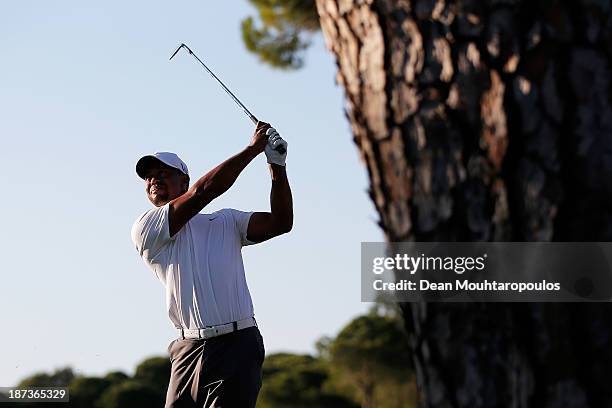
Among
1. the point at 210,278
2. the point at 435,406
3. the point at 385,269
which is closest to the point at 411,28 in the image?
the point at 385,269

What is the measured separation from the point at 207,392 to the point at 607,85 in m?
3.66

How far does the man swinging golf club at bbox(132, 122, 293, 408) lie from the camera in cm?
562

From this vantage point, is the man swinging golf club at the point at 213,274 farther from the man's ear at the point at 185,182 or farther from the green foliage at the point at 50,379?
the green foliage at the point at 50,379

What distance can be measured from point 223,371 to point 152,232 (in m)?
0.80

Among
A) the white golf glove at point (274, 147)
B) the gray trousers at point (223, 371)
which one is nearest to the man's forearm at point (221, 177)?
the white golf glove at point (274, 147)

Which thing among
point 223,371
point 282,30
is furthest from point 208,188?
point 282,30

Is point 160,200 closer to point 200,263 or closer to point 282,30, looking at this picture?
point 200,263

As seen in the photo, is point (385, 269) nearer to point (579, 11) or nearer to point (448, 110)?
point (448, 110)

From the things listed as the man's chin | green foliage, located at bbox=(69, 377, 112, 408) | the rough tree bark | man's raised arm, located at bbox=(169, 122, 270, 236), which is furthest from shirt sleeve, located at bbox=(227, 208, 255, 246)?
green foliage, located at bbox=(69, 377, 112, 408)

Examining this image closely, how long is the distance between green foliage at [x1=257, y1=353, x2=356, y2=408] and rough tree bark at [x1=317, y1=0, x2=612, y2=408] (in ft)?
99.8

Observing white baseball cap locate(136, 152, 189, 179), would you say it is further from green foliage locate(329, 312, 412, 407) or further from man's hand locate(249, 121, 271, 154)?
green foliage locate(329, 312, 412, 407)

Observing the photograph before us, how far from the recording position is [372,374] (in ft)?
106

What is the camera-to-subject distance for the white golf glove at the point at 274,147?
5840mm

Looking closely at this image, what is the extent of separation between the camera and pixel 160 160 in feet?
20.2
